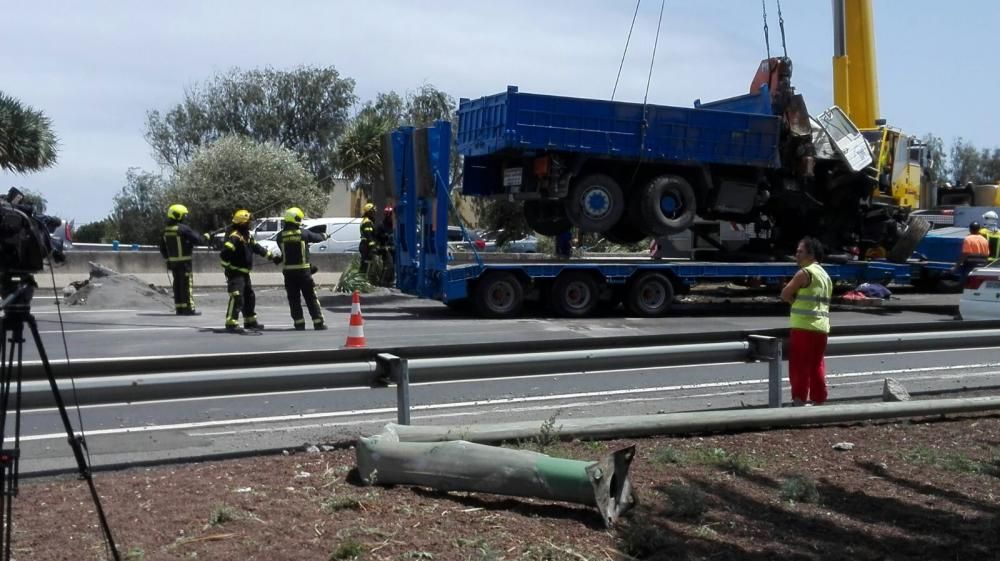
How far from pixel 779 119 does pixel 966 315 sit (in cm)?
460

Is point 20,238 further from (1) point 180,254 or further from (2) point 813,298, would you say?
(1) point 180,254

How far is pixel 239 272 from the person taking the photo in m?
14.9

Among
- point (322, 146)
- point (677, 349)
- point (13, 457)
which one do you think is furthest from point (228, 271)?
point (322, 146)

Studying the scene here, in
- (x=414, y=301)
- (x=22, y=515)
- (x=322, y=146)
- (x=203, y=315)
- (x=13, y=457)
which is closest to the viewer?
(x=13, y=457)

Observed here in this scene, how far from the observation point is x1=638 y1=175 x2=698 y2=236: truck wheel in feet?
60.1

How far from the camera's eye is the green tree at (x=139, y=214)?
164ft

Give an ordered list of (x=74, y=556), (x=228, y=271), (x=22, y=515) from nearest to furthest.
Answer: (x=74, y=556)
(x=22, y=515)
(x=228, y=271)

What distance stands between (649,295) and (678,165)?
2.21m

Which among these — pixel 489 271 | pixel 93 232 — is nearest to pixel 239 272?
pixel 489 271

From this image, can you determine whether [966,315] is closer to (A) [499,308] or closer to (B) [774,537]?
(A) [499,308]

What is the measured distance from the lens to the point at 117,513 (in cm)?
554

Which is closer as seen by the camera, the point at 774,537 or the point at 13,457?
the point at 13,457

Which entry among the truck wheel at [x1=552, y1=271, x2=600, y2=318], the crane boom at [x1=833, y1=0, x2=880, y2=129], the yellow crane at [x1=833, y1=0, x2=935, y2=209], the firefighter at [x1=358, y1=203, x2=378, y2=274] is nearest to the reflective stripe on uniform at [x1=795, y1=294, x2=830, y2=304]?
the truck wheel at [x1=552, y1=271, x2=600, y2=318]

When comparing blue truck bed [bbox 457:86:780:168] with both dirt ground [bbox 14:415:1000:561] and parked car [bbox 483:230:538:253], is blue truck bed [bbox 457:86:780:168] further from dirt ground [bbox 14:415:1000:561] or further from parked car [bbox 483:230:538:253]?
parked car [bbox 483:230:538:253]
